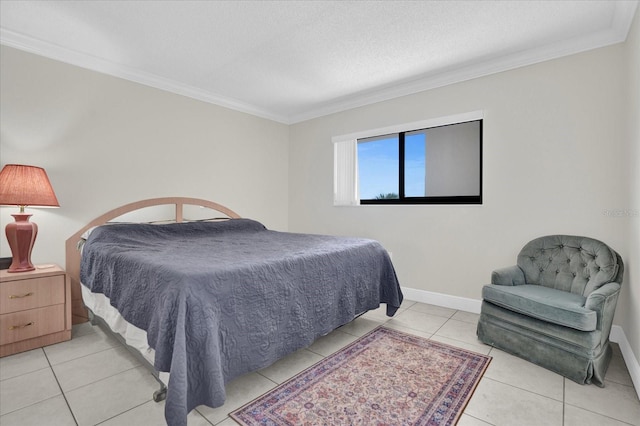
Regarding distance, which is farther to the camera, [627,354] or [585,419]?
[627,354]

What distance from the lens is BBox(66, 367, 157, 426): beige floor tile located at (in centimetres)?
161

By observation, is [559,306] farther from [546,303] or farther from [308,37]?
[308,37]

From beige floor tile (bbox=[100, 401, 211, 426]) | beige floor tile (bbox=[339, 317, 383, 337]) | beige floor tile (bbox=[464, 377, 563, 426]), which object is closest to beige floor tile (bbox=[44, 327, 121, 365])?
beige floor tile (bbox=[100, 401, 211, 426])

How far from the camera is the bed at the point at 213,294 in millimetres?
1446

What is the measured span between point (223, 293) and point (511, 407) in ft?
5.50

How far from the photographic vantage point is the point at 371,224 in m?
4.02

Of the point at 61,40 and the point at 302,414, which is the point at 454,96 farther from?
the point at 61,40

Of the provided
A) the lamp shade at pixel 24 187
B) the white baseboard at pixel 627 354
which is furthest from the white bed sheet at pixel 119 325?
the white baseboard at pixel 627 354

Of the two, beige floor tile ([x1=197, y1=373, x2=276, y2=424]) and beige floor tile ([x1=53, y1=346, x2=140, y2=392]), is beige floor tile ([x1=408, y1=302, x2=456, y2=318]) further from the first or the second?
beige floor tile ([x1=53, y1=346, x2=140, y2=392])

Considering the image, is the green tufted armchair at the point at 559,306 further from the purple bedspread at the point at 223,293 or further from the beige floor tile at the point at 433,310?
the purple bedspread at the point at 223,293

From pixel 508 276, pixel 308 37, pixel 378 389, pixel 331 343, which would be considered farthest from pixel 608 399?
pixel 308 37

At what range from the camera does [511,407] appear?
66.4 inches

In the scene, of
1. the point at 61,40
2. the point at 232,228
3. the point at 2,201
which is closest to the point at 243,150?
the point at 232,228

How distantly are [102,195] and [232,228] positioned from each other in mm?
1325
